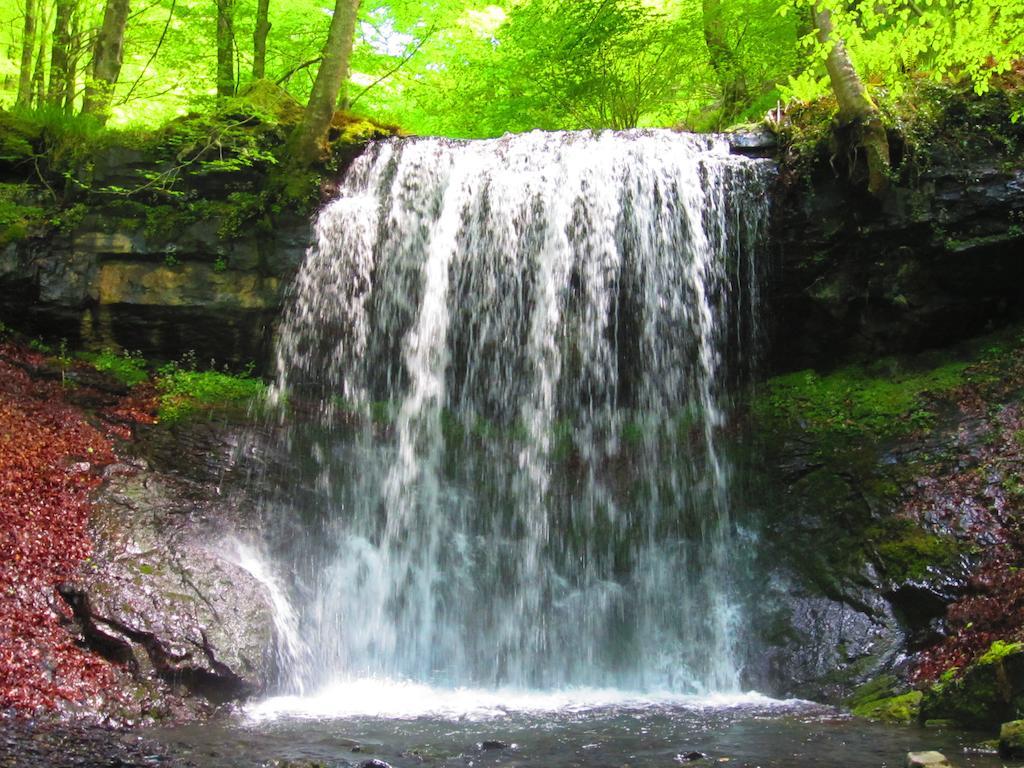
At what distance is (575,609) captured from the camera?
8.39m

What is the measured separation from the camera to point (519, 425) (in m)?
9.63

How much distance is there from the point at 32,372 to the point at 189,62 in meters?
6.64

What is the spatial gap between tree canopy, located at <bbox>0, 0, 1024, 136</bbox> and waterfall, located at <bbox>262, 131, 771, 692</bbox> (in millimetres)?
3135

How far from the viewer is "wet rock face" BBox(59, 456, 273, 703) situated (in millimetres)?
6492

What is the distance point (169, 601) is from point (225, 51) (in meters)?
9.21

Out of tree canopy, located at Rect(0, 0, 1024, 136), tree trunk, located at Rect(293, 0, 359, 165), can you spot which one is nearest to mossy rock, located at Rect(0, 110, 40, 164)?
tree canopy, located at Rect(0, 0, 1024, 136)

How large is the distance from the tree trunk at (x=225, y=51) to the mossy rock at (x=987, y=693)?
39.7ft

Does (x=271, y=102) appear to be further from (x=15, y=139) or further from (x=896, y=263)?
(x=896, y=263)

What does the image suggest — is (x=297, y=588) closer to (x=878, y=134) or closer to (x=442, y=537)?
(x=442, y=537)

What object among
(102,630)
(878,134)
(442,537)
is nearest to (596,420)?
(442,537)

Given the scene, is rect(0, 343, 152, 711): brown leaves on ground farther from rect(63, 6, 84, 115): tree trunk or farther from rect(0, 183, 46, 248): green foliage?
rect(63, 6, 84, 115): tree trunk

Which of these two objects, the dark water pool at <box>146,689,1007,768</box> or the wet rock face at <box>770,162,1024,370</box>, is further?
the wet rock face at <box>770,162,1024,370</box>

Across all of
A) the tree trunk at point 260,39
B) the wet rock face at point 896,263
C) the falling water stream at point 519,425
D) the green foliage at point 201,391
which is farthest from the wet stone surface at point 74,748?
the tree trunk at point 260,39

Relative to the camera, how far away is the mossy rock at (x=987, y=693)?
5328mm
